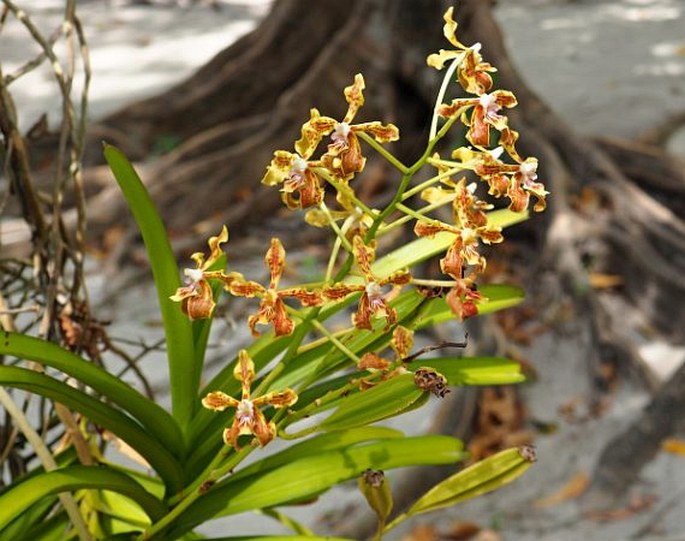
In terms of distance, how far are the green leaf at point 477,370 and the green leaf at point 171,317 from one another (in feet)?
0.84

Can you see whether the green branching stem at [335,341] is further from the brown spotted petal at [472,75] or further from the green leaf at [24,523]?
the green leaf at [24,523]

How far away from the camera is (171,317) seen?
4.26ft

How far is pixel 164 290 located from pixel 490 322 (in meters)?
3.14

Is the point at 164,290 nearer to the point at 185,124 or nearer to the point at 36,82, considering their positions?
the point at 185,124

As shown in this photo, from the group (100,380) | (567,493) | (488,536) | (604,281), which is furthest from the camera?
(604,281)

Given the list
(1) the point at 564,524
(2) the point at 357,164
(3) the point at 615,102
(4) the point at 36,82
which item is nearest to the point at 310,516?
(1) the point at 564,524

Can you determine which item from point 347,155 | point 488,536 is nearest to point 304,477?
point 347,155

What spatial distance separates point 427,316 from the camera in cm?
137

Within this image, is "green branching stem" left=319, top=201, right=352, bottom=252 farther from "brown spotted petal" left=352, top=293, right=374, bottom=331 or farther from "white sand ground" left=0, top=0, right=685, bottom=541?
"white sand ground" left=0, top=0, right=685, bottom=541

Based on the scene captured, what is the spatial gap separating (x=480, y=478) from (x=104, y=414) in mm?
383

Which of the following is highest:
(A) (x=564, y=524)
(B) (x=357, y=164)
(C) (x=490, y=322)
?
(B) (x=357, y=164)

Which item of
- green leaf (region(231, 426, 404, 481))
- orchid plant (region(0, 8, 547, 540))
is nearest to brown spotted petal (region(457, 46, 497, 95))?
orchid plant (region(0, 8, 547, 540))

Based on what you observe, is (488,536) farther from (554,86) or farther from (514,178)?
(554,86)

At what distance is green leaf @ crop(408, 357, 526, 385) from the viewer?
4.27 ft
